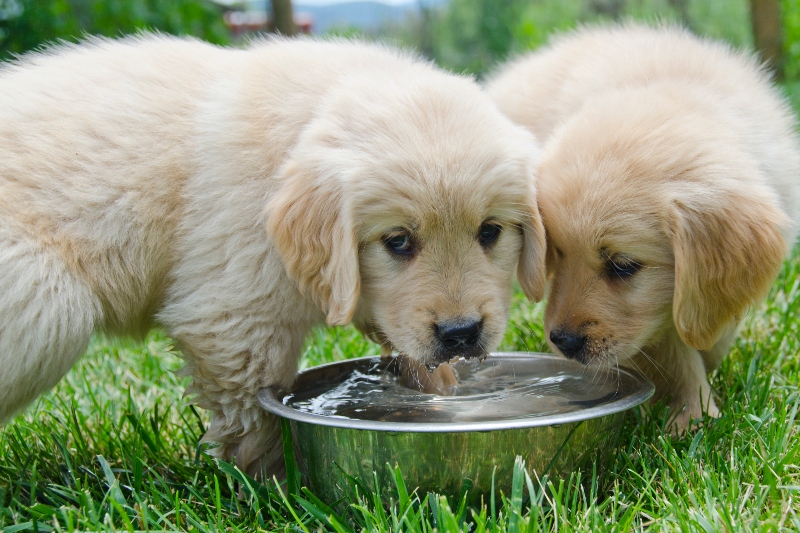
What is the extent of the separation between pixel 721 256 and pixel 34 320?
83.9 inches

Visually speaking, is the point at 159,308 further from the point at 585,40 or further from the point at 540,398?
the point at 585,40

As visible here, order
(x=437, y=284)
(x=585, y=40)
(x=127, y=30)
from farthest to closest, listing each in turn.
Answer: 1. (x=127, y=30)
2. (x=585, y=40)
3. (x=437, y=284)

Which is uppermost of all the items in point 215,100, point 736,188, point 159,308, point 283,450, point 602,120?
point 215,100

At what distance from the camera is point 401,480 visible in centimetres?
230

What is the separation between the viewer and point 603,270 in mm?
2912

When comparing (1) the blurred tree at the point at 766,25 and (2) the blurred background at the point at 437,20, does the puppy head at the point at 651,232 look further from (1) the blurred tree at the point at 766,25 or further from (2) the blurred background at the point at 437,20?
(1) the blurred tree at the point at 766,25

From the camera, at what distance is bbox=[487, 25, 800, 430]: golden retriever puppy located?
2754mm

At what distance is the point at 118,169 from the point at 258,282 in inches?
23.5

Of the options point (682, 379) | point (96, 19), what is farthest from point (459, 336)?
point (96, 19)

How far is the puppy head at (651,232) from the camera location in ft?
9.01

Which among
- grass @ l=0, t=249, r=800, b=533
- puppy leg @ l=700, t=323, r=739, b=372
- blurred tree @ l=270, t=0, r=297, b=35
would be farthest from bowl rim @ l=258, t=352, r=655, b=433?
blurred tree @ l=270, t=0, r=297, b=35

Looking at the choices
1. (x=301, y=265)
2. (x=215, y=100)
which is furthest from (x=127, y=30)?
(x=301, y=265)

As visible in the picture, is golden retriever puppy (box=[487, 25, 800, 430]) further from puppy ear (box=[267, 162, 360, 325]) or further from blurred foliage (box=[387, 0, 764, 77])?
blurred foliage (box=[387, 0, 764, 77])

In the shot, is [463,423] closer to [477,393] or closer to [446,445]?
[446,445]
